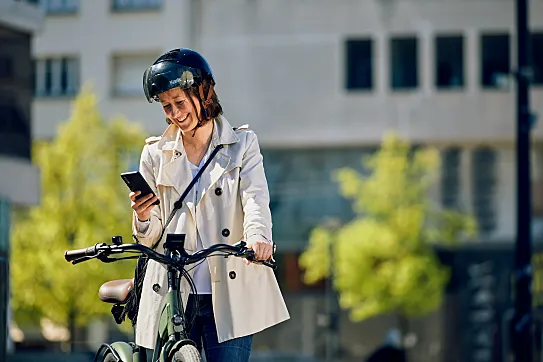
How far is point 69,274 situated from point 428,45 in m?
16.2

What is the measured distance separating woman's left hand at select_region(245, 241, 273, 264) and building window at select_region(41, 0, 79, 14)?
42080mm

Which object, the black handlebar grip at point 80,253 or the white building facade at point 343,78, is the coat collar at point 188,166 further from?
the white building facade at point 343,78

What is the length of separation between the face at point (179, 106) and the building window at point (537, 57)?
40.1 metres

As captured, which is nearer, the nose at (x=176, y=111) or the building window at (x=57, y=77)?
the nose at (x=176, y=111)

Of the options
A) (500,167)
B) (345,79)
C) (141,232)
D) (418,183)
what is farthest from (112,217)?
(141,232)

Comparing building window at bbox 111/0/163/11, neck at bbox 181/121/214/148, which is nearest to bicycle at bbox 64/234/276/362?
neck at bbox 181/121/214/148

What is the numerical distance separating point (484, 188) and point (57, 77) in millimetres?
14482

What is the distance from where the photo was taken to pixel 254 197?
19.2ft

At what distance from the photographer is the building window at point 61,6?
1843 inches

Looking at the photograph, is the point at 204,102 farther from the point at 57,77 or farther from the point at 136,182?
the point at 57,77

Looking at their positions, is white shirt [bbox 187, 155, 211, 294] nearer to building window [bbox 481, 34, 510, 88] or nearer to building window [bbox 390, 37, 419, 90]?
building window [bbox 390, 37, 419, 90]

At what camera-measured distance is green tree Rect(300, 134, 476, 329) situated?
40.5 meters

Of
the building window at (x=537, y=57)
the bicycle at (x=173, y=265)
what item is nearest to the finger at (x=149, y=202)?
the bicycle at (x=173, y=265)

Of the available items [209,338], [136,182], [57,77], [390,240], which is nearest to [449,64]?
[390,240]
